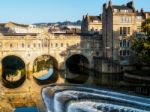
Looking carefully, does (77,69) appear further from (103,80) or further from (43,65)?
(103,80)

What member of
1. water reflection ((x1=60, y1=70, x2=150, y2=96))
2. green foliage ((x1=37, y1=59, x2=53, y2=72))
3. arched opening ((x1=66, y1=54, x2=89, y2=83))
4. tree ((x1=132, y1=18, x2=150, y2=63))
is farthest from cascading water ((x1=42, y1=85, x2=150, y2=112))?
green foliage ((x1=37, y1=59, x2=53, y2=72))

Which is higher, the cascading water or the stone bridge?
the stone bridge

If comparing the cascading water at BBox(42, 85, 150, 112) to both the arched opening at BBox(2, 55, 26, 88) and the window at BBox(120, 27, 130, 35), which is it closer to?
the arched opening at BBox(2, 55, 26, 88)

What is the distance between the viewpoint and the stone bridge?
90812 millimetres

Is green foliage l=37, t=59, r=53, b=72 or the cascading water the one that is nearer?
the cascading water

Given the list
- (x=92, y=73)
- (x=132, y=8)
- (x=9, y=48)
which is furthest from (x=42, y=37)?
(x=132, y=8)

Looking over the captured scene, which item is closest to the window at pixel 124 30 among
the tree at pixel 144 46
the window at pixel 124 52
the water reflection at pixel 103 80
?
the window at pixel 124 52

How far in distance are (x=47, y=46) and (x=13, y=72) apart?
31.7 ft

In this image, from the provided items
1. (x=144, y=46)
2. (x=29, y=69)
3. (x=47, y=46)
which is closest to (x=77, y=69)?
(x=47, y=46)

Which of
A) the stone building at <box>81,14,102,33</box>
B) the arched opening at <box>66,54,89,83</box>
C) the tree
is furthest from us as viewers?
the stone building at <box>81,14,102,33</box>

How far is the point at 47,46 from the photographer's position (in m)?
93.2

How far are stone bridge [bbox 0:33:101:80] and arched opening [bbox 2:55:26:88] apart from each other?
2705 millimetres

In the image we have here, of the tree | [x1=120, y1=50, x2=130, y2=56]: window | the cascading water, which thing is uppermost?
the tree

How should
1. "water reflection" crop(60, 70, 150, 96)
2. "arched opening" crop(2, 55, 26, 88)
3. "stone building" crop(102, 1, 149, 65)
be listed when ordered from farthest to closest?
1. "stone building" crop(102, 1, 149, 65)
2. "arched opening" crop(2, 55, 26, 88)
3. "water reflection" crop(60, 70, 150, 96)
